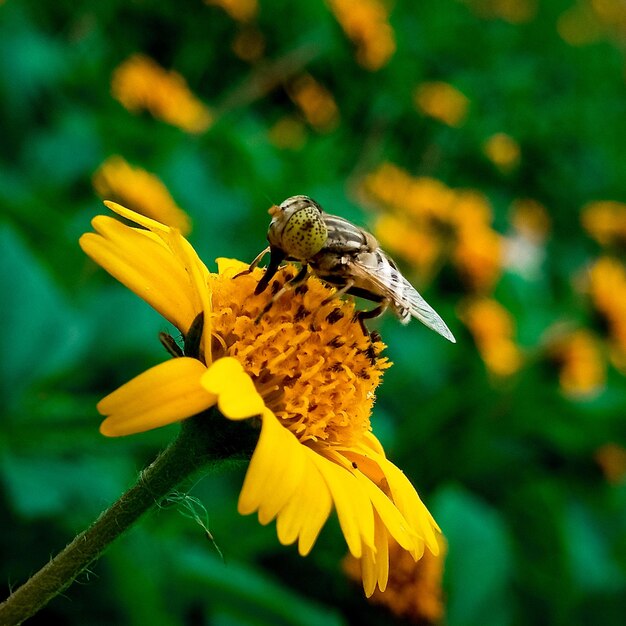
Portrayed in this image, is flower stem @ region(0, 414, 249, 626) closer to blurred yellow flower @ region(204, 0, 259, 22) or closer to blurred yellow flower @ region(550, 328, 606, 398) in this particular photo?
blurred yellow flower @ region(550, 328, 606, 398)

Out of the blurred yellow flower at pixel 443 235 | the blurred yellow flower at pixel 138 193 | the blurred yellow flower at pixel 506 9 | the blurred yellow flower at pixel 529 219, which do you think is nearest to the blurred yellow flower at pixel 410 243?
the blurred yellow flower at pixel 443 235

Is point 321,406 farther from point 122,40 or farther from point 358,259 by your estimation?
point 122,40

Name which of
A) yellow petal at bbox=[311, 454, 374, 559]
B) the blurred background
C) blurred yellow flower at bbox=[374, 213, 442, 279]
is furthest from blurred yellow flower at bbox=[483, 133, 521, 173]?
yellow petal at bbox=[311, 454, 374, 559]

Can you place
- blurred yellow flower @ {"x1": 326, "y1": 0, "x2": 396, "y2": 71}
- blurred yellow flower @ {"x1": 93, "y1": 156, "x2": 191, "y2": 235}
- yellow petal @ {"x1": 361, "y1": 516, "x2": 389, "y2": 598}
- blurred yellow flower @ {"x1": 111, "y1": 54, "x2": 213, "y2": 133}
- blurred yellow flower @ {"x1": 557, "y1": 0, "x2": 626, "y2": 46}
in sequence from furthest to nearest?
blurred yellow flower @ {"x1": 557, "y1": 0, "x2": 626, "y2": 46}, blurred yellow flower @ {"x1": 326, "y1": 0, "x2": 396, "y2": 71}, blurred yellow flower @ {"x1": 111, "y1": 54, "x2": 213, "y2": 133}, blurred yellow flower @ {"x1": 93, "y1": 156, "x2": 191, "y2": 235}, yellow petal @ {"x1": 361, "y1": 516, "x2": 389, "y2": 598}

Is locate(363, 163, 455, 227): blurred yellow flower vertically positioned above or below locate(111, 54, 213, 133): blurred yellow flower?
below

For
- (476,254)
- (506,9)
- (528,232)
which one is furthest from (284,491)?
(506,9)

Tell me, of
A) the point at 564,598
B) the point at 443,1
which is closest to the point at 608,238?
the point at 564,598

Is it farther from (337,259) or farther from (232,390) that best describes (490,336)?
(232,390)
